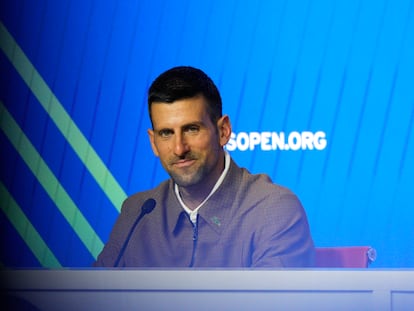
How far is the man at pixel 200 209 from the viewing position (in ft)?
7.83

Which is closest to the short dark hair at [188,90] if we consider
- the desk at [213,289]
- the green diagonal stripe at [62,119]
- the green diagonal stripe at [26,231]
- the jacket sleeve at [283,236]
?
the jacket sleeve at [283,236]

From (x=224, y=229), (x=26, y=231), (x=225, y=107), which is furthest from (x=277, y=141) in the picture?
(x=26, y=231)

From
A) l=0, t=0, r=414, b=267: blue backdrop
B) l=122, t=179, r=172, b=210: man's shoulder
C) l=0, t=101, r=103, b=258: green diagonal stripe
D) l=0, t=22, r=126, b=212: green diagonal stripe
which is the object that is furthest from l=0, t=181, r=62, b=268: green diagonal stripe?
l=122, t=179, r=172, b=210: man's shoulder

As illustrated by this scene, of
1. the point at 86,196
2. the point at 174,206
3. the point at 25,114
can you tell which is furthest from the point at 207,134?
the point at 25,114

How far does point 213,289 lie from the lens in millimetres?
1383

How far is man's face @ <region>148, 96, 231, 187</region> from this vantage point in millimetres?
2605

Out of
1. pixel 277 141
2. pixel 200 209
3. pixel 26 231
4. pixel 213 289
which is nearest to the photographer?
pixel 213 289

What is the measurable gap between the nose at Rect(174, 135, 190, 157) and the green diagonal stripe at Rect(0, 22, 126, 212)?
Result: 568 millimetres

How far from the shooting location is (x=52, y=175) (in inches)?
127

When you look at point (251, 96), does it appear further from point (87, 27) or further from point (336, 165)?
point (87, 27)

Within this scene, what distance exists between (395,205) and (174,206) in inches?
32.5

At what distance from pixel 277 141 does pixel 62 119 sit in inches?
33.3

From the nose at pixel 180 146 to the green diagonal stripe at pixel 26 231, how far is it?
81 centimetres

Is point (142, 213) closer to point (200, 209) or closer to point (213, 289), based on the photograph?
point (200, 209)
